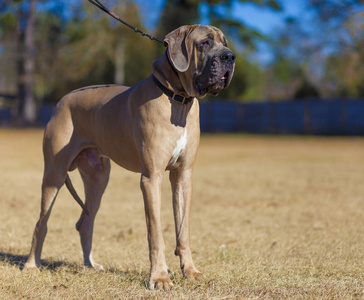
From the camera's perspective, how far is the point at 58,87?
142 ft

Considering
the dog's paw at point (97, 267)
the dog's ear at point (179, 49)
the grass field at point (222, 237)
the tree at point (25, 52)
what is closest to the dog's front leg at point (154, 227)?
the grass field at point (222, 237)

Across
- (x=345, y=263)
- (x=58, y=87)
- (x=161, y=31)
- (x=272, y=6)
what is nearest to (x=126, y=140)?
(x=345, y=263)

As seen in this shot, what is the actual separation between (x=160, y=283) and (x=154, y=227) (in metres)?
0.41

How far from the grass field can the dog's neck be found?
1.48m

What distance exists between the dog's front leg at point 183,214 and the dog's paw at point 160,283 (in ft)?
0.97

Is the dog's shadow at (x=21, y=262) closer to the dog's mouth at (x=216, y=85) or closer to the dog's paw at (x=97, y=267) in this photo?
the dog's paw at (x=97, y=267)

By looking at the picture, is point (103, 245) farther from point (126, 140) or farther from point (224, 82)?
point (224, 82)

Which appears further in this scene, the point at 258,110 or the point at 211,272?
the point at 258,110

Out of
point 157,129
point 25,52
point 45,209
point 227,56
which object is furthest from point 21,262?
point 25,52

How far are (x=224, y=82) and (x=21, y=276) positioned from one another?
2.27 metres

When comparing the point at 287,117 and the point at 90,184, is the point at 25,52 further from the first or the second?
the point at 90,184

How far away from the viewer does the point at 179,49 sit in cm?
382

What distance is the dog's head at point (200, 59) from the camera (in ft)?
12.0

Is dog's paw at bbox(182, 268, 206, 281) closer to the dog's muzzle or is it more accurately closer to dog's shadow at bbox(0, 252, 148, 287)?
dog's shadow at bbox(0, 252, 148, 287)
